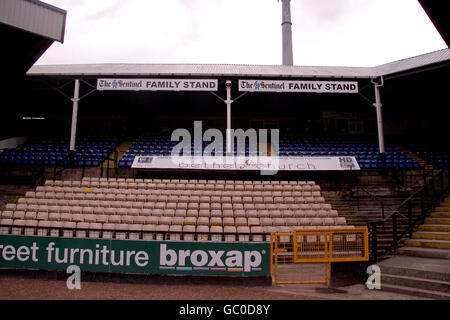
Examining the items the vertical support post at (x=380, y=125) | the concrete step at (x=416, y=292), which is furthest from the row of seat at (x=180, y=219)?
the vertical support post at (x=380, y=125)

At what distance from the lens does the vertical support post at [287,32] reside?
3503 centimetres

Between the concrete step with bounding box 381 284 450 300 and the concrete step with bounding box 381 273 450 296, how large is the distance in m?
0.12

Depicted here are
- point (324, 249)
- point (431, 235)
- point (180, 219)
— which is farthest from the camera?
point (180, 219)

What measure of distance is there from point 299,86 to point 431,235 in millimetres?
10178

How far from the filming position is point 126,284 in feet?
25.9

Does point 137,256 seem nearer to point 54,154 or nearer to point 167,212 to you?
point 167,212

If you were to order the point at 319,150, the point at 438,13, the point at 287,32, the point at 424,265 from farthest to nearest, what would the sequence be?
the point at 287,32 < the point at 319,150 < the point at 424,265 < the point at 438,13

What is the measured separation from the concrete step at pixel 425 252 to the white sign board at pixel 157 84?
12.0 metres

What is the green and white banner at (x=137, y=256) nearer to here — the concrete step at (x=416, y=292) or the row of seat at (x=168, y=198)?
the concrete step at (x=416, y=292)

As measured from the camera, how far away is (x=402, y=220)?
38.0ft

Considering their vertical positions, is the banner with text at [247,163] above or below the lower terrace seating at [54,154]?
below

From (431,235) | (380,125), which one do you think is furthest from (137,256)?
(380,125)

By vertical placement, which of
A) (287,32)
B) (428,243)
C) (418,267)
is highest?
(287,32)

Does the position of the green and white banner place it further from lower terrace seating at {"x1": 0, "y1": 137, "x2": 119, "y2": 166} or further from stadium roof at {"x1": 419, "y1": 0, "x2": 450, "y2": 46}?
lower terrace seating at {"x1": 0, "y1": 137, "x2": 119, "y2": 166}
